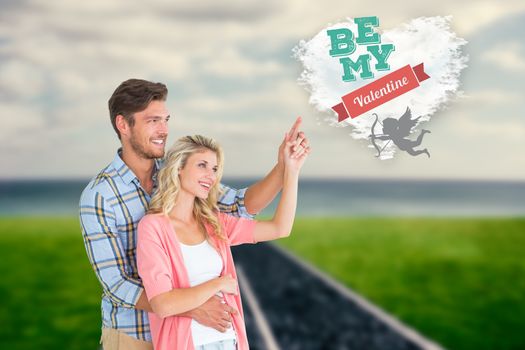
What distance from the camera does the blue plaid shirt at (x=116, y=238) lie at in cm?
307

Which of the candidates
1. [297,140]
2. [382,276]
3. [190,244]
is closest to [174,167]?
[190,244]

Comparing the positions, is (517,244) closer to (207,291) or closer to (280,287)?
(280,287)

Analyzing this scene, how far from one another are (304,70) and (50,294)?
11318 mm

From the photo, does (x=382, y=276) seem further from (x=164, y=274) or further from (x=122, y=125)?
(x=164, y=274)

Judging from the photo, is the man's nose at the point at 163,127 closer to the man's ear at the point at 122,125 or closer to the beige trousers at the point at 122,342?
the man's ear at the point at 122,125

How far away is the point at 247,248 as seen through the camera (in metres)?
18.7

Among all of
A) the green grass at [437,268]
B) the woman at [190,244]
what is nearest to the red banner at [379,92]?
the woman at [190,244]

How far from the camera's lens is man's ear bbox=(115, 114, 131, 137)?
10.6 ft

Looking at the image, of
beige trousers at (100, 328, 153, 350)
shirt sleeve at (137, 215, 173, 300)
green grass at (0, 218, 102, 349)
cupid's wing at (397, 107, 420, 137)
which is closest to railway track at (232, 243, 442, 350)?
green grass at (0, 218, 102, 349)

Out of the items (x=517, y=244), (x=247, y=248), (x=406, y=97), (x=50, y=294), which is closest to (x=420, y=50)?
(x=406, y=97)

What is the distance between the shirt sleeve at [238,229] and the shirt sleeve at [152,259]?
41 centimetres

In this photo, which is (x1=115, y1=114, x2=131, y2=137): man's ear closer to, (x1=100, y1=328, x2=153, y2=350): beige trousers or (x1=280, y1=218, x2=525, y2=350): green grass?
(x1=100, y1=328, x2=153, y2=350): beige trousers

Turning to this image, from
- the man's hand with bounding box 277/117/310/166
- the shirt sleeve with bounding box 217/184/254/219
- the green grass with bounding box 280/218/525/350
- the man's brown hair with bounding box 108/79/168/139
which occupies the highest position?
the man's brown hair with bounding box 108/79/168/139

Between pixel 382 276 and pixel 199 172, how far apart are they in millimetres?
13070
